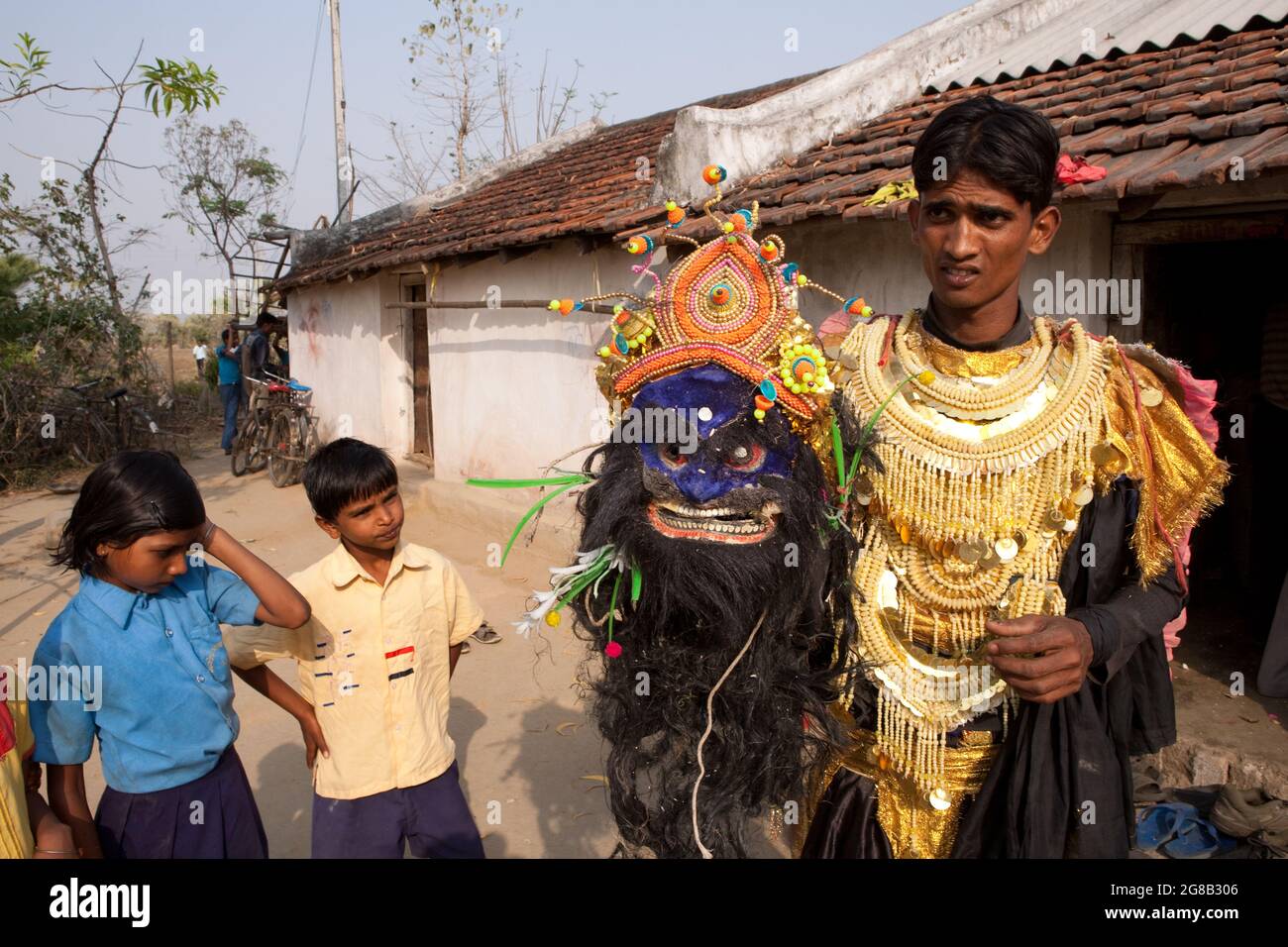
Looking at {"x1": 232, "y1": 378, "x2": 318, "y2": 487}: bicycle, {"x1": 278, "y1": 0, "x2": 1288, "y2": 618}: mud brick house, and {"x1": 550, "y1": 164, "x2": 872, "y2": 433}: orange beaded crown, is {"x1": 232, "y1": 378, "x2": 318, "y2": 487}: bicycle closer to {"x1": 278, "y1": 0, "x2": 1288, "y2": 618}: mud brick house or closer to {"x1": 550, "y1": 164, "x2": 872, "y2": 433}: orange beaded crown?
{"x1": 278, "y1": 0, "x2": 1288, "y2": 618}: mud brick house

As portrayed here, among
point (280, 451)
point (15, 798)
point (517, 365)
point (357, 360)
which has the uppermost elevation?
point (357, 360)

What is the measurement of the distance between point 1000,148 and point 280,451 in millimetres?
10965

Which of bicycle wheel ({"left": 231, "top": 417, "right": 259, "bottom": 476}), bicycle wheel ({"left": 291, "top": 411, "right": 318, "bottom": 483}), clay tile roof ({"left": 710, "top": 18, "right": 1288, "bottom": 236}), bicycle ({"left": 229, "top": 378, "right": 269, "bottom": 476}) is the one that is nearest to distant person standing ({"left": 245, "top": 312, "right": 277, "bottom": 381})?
bicycle ({"left": 229, "top": 378, "right": 269, "bottom": 476})

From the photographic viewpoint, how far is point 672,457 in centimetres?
151

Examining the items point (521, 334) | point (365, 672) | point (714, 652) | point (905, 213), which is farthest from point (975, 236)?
point (521, 334)

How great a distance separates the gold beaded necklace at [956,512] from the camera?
1786mm

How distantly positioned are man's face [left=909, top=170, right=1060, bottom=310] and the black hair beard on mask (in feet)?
1.64

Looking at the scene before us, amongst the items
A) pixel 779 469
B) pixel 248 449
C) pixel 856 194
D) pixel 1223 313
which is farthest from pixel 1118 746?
pixel 248 449

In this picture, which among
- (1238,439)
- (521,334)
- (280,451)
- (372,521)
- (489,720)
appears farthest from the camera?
(280,451)

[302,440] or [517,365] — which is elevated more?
[517,365]

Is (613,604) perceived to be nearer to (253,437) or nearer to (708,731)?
(708,731)

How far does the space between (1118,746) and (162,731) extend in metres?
2.24

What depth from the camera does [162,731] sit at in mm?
2223

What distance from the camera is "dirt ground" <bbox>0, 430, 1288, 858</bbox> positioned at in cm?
372
